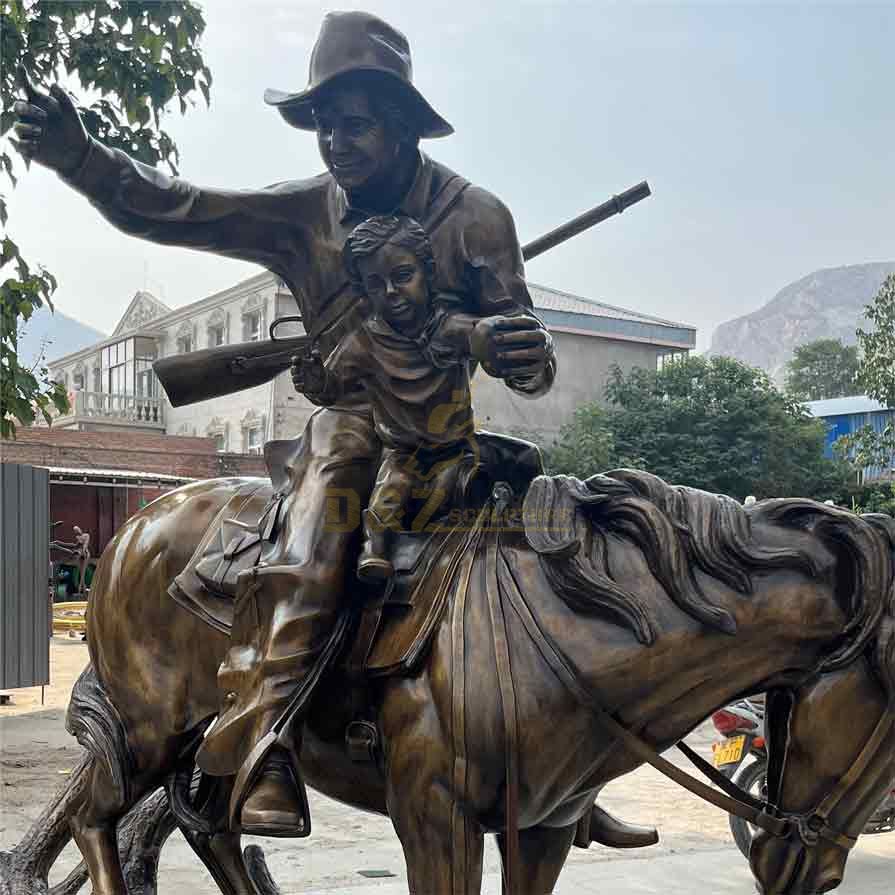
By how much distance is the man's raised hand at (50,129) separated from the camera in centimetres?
276

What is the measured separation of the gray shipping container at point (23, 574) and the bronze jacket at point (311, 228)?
278 inches

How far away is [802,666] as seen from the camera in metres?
2.59

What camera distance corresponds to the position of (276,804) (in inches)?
104

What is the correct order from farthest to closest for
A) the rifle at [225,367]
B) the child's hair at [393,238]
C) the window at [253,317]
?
the window at [253,317]
the rifle at [225,367]
the child's hair at [393,238]

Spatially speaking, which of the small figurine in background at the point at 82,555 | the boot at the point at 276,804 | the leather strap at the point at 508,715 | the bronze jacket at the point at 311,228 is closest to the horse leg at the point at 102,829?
the boot at the point at 276,804

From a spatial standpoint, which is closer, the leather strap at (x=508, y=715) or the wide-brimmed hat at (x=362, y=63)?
the leather strap at (x=508, y=715)

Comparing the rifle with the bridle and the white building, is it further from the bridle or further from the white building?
the white building

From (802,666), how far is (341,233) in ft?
5.21

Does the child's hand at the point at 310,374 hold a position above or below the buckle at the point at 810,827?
above

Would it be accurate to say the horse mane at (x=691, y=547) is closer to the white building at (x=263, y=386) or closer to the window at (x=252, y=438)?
the white building at (x=263, y=386)

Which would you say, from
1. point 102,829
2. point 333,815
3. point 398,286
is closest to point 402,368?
point 398,286

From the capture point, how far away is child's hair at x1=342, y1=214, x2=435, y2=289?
2809 mm

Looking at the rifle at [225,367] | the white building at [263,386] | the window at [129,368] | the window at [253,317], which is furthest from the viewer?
the window at [129,368]

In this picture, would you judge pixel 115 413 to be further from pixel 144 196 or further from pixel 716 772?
pixel 716 772
